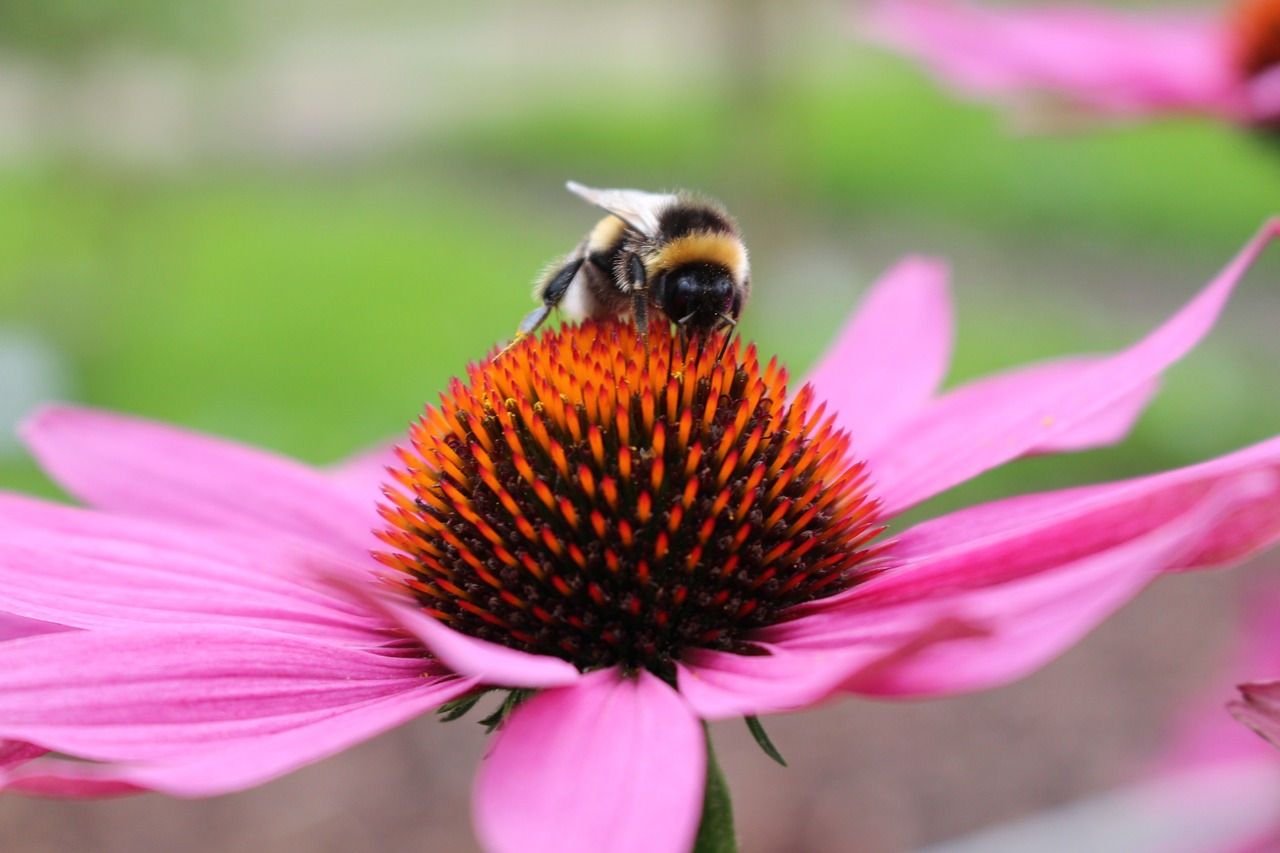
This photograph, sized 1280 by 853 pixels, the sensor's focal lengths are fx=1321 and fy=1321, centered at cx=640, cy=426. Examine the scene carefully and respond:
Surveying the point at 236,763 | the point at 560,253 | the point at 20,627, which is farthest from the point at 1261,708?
the point at 560,253

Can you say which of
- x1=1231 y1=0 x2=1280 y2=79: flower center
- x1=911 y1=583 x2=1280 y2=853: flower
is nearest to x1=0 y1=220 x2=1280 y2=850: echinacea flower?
x1=911 y1=583 x2=1280 y2=853: flower

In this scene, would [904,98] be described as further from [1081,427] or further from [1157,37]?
[1081,427]

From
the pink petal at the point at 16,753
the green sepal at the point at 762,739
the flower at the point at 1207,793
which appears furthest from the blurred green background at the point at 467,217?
the pink petal at the point at 16,753

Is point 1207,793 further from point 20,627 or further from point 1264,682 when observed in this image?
point 20,627

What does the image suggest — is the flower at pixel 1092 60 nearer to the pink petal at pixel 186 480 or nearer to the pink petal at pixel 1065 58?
the pink petal at pixel 1065 58

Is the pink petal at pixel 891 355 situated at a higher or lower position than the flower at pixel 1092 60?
lower

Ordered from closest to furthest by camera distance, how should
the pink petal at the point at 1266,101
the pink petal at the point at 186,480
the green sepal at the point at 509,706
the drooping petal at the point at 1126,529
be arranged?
1. the drooping petal at the point at 1126,529
2. the green sepal at the point at 509,706
3. the pink petal at the point at 186,480
4. the pink petal at the point at 1266,101

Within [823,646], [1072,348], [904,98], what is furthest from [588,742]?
[904,98]
